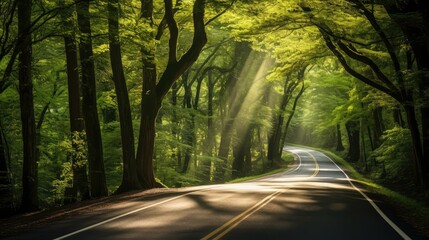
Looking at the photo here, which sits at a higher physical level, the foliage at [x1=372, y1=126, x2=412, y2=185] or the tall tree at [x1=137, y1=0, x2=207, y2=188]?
the tall tree at [x1=137, y1=0, x2=207, y2=188]

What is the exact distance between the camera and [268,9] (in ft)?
60.5

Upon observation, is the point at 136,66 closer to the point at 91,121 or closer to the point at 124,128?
Result: the point at 124,128

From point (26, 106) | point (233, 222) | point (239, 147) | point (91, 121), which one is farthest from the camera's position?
point (239, 147)

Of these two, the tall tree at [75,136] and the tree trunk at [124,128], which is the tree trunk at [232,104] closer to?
the tree trunk at [124,128]

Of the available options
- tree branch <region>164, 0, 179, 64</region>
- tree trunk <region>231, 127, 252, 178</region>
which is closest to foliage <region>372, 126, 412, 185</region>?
tree branch <region>164, 0, 179, 64</region>

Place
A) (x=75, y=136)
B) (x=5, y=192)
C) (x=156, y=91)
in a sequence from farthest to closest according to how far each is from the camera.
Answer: (x=156, y=91), (x=75, y=136), (x=5, y=192)

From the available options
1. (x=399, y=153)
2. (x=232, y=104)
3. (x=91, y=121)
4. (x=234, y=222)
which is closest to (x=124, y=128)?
(x=91, y=121)

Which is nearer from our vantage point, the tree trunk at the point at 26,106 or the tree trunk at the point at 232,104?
the tree trunk at the point at 26,106

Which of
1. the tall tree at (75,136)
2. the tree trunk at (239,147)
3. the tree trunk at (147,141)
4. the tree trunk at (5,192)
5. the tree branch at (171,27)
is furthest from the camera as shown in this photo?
the tree trunk at (239,147)

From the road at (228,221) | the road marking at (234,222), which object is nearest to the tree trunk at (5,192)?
the road at (228,221)

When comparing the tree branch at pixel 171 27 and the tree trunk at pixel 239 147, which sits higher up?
the tree branch at pixel 171 27

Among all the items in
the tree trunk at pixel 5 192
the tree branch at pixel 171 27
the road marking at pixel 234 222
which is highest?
the tree branch at pixel 171 27

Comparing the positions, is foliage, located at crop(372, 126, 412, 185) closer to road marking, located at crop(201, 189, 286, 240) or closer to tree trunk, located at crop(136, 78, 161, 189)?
road marking, located at crop(201, 189, 286, 240)

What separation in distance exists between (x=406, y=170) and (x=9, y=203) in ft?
72.1
